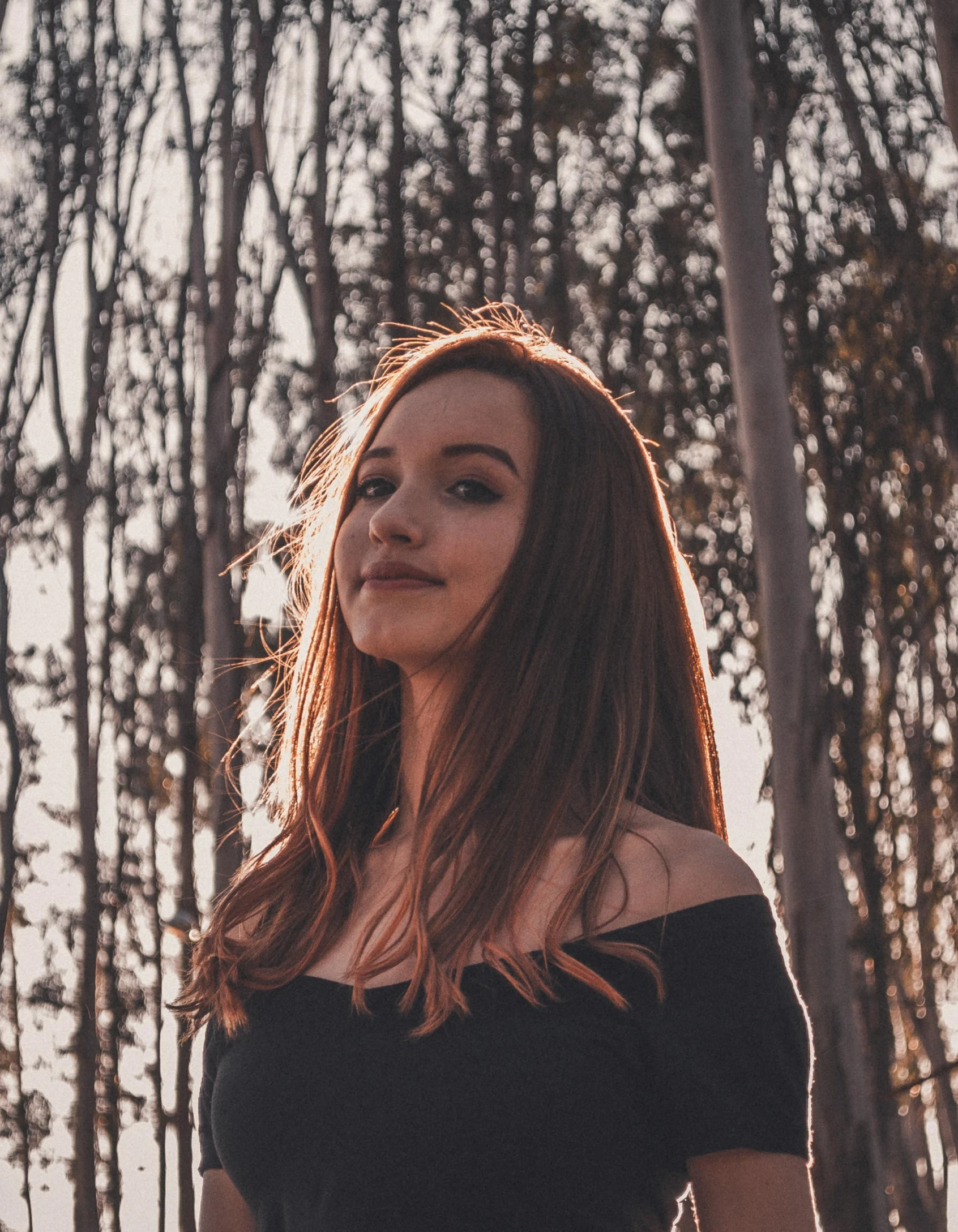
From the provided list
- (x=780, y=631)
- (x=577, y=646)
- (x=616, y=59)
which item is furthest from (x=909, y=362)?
(x=577, y=646)

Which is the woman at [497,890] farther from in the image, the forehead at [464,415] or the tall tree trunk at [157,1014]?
the tall tree trunk at [157,1014]

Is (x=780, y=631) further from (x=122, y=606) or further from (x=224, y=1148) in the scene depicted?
(x=122, y=606)

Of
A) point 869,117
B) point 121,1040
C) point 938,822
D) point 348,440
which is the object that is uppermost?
point 869,117

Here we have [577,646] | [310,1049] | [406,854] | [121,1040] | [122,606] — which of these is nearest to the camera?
[310,1049]

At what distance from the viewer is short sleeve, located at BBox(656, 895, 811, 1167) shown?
113 cm

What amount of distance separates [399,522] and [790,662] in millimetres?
2572

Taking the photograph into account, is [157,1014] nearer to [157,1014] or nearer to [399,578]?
[157,1014]

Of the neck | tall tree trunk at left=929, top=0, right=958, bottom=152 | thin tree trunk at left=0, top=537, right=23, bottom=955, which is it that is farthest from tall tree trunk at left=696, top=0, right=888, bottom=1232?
thin tree trunk at left=0, top=537, right=23, bottom=955

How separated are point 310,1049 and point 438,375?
81cm

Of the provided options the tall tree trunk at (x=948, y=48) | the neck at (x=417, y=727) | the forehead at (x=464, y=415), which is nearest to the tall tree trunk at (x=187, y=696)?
the tall tree trunk at (x=948, y=48)

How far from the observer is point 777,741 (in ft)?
12.6

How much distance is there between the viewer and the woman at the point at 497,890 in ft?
3.80

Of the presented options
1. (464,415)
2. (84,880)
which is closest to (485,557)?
(464,415)

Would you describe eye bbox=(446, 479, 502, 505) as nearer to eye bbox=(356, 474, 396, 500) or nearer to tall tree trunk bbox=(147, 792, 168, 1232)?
eye bbox=(356, 474, 396, 500)
